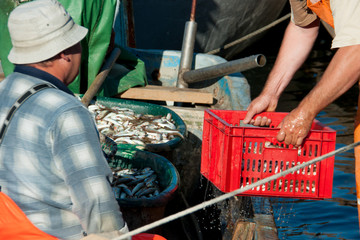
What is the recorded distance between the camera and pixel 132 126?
586cm

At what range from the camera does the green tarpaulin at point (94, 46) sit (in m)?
6.04

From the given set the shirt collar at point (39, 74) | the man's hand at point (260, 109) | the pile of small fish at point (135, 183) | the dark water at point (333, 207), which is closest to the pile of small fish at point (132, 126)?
the pile of small fish at point (135, 183)

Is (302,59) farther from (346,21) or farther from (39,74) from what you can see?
(39,74)

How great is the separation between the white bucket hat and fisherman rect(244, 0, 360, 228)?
142 cm

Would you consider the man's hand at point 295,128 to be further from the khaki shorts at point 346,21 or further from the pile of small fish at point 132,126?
the pile of small fish at point 132,126

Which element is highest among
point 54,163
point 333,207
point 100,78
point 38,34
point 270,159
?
point 38,34

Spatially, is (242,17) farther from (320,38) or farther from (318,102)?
(318,102)

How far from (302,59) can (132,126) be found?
242 cm

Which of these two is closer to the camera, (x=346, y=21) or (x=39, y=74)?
(x=39, y=74)

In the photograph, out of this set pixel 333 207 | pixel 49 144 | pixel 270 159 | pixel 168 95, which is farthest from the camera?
pixel 168 95

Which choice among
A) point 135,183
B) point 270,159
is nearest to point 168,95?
point 135,183

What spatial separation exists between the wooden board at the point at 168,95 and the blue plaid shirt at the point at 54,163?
4310mm

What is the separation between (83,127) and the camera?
2.22 metres

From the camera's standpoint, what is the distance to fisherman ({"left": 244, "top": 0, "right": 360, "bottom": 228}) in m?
2.88
